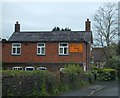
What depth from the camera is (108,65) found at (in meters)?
63.0

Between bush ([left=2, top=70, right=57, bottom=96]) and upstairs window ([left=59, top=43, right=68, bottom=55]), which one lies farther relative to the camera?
upstairs window ([left=59, top=43, right=68, bottom=55])

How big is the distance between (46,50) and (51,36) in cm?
228

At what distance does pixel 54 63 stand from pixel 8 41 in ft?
23.9

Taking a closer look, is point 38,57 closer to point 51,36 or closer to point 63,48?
point 51,36

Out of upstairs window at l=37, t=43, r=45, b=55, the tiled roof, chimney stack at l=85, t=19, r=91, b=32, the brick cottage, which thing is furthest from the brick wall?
chimney stack at l=85, t=19, r=91, b=32

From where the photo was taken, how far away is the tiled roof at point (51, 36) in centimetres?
4556

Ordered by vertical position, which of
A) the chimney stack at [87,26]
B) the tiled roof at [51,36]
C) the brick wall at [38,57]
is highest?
the chimney stack at [87,26]

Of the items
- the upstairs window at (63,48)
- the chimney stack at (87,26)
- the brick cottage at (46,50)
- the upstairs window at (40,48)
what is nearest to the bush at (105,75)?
the brick cottage at (46,50)

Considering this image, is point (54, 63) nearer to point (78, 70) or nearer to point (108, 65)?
point (78, 70)

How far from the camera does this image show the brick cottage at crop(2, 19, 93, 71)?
4481 cm

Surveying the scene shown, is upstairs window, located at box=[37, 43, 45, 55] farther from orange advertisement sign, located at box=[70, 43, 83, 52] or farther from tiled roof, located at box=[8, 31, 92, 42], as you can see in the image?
orange advertisement sign, located at box=[70, 43, 83, 52]

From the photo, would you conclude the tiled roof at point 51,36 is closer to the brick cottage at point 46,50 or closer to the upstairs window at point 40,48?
the brick cottage at point 46,50

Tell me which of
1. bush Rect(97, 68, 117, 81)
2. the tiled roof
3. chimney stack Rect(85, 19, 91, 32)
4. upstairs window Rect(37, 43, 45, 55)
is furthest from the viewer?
chimney stack Rect(85, 19, 91, 32)

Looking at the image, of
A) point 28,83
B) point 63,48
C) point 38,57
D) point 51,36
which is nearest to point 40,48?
point 38,57
